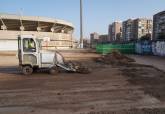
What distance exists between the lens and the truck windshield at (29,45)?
15.6 meters

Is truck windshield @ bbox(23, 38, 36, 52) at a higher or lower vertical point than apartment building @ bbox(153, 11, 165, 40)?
lower

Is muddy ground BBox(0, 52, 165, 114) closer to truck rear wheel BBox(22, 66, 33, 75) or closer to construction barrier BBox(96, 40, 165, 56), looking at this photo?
truck rear wheel BBox(22, 66, 33, 75)

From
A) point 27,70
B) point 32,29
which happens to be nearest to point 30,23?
point 32,29

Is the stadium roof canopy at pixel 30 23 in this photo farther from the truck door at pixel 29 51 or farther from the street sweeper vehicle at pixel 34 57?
the truck door at pixel 29 51

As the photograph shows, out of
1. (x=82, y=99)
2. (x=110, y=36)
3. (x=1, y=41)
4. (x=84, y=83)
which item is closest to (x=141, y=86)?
(x=84, y=83)

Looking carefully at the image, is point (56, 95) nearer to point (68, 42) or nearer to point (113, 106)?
point (113, 106)

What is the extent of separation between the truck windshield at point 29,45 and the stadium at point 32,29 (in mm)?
43181

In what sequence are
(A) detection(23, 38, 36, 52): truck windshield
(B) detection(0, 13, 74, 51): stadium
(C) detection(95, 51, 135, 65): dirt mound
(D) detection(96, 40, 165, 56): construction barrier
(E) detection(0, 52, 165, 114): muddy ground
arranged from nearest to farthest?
(E) detection(0, 52, 165, 114): muddy ground, (A) detection(23, 38, 36, 52): truck windshield, (C) detection(95, 51, 135, 65): dirt mound, (D) detection(96, 40, 165, 56): construction barrier, (B) detection(0, 13, 74, 51): stadium

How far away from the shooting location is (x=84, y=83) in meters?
12.7

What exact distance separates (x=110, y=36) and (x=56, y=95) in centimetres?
16690

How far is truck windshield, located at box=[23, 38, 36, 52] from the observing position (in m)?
15.6

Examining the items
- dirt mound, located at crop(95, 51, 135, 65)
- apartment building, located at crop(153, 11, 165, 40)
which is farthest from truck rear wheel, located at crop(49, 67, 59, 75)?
apartment building, located at crop(153, 11, 165, 40)

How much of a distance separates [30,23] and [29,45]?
193 ft

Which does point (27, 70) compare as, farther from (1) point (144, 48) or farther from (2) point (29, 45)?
(1) point (144, 48)
